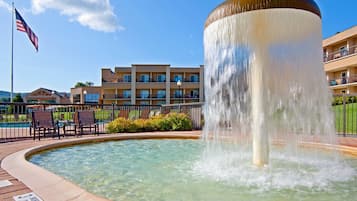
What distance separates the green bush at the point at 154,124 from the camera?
9930mm

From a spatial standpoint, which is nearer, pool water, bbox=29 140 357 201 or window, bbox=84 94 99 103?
pool water, bbox=29 140 357 201

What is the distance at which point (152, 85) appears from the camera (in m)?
42.0

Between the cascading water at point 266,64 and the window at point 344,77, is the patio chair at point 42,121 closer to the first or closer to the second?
the cascading water at point 266,64

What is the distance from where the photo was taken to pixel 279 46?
433cm

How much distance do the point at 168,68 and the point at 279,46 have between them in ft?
124

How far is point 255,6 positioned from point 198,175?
9.14 feet

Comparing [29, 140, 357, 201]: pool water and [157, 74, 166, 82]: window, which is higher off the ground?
[157, 74, 166, 82]: window

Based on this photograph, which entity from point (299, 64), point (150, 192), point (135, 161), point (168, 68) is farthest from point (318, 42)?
point (168, 68)

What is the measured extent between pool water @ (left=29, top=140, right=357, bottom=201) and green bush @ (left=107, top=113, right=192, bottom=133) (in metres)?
3.39

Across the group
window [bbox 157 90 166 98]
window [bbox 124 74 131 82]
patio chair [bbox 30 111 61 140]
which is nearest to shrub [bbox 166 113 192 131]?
patio chair [bbox 30 111 61 140]

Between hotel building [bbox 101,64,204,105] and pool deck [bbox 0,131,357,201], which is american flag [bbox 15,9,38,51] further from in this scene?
hotel building [bbox 101,64,204,105]

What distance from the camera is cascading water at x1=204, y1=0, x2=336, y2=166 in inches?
167

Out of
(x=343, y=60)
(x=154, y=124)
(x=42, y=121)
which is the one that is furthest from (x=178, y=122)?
(x=343, y=60)

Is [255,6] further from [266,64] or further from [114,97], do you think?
[114,97]
